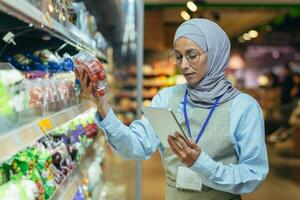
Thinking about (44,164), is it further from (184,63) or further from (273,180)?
(273,180)

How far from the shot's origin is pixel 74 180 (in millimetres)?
2148

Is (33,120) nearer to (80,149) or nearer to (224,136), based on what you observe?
(224,136)

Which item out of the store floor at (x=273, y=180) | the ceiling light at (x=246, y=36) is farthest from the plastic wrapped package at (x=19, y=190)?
the ceiling light at (x=246, y=36)

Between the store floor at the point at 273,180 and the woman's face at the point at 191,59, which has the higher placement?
the woman's face at the point at 191,59

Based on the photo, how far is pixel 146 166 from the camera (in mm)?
7363

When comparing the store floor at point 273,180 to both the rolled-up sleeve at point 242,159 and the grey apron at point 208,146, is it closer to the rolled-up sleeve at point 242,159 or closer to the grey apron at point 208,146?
the grey apron at point 208,146

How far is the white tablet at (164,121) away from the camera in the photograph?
4.76ft

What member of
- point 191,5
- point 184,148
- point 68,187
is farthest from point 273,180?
point 184,148

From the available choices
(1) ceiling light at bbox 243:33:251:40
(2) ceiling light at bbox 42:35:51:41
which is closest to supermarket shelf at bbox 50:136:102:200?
(2) ceiling light at bbox 42:35:51:41

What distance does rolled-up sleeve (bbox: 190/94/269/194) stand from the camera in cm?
154

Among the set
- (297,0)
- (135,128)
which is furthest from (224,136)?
(297,0)

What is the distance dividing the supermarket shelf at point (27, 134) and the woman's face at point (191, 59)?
513mm

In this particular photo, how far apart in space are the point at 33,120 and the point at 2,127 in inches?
10.5

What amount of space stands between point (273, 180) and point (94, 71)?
535 cm
